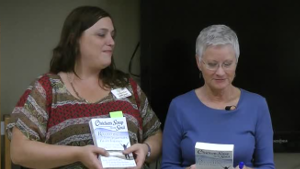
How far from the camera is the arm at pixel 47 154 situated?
5.41ft

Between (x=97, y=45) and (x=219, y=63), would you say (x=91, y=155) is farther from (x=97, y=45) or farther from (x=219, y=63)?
(x=219, y=63)

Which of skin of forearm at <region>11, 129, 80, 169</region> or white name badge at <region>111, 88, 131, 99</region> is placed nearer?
skin of forearm at <region>11, 129, 80, 169</region>

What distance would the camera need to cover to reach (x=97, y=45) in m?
1.83

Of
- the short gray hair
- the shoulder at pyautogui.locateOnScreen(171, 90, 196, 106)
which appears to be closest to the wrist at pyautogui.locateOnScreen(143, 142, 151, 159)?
the shoulder at pyautogui.locateOnScreen(171, 90, 196, 106)

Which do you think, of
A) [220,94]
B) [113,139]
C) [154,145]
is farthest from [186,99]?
[113,139]

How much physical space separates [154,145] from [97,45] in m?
0.48

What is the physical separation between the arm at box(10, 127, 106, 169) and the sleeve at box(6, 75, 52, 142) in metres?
0.03

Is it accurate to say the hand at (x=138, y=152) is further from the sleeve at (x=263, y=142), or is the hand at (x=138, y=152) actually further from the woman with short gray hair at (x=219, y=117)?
the sleeve at (x=263, y=142)

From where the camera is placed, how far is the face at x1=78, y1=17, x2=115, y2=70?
1.84 meters

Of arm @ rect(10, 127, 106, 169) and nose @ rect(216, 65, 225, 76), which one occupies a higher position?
nose @ rect(216, 65, 225, 76)

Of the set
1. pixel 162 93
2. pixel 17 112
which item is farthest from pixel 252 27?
pixel 17 112

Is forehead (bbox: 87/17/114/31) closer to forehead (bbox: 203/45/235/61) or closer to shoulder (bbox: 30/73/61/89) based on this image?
shoulder (bbox: 30/73/61/89)

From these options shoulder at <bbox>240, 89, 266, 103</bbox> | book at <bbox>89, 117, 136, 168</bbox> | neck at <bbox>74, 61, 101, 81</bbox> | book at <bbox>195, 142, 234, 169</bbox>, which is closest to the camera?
book at <bbox>195, 142, 234, 169</bbox>

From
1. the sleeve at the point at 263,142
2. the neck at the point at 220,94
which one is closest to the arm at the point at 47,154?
the neck at the point at 220,94
